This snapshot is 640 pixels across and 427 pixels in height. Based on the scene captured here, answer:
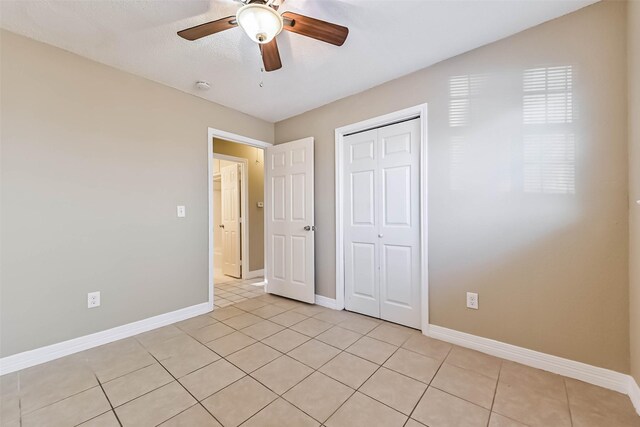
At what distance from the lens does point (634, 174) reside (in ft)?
4.79

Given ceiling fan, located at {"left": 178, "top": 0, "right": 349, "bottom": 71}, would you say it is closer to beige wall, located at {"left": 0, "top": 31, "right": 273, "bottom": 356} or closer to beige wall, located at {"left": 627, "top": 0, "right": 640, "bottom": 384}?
beige wall, located at {"left": 0, "top": 31, "right": 273, "bottom": 356}

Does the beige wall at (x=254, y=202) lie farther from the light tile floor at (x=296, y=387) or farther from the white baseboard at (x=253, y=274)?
the light tile floor at (x=296, y=387)

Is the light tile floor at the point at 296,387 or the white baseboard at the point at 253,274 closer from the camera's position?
the light tile floor at the point at 296,387

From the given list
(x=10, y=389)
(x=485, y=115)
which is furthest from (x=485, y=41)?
(x=10, y=389)

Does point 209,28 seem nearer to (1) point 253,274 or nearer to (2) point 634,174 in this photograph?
(2) point 634,174

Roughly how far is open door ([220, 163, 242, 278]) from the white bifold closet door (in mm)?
2329

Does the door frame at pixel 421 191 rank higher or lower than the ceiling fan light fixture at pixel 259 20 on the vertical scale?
lower

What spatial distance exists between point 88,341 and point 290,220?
2.17 metres

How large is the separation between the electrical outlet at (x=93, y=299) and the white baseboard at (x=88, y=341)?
0.78 feet

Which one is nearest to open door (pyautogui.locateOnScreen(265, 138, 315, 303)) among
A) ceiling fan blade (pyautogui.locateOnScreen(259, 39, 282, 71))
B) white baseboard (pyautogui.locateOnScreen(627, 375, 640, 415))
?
ceiling fan blade (pyautogui.locateOnScreen(259, 39, 282, 71))

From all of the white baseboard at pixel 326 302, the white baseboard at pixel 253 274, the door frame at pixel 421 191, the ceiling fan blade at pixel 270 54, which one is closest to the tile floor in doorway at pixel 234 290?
the white baseboard at pixel 253 274

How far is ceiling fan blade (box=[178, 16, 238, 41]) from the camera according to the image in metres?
1.44

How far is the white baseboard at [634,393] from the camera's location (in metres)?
1.39

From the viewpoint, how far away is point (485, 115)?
1.98 m
